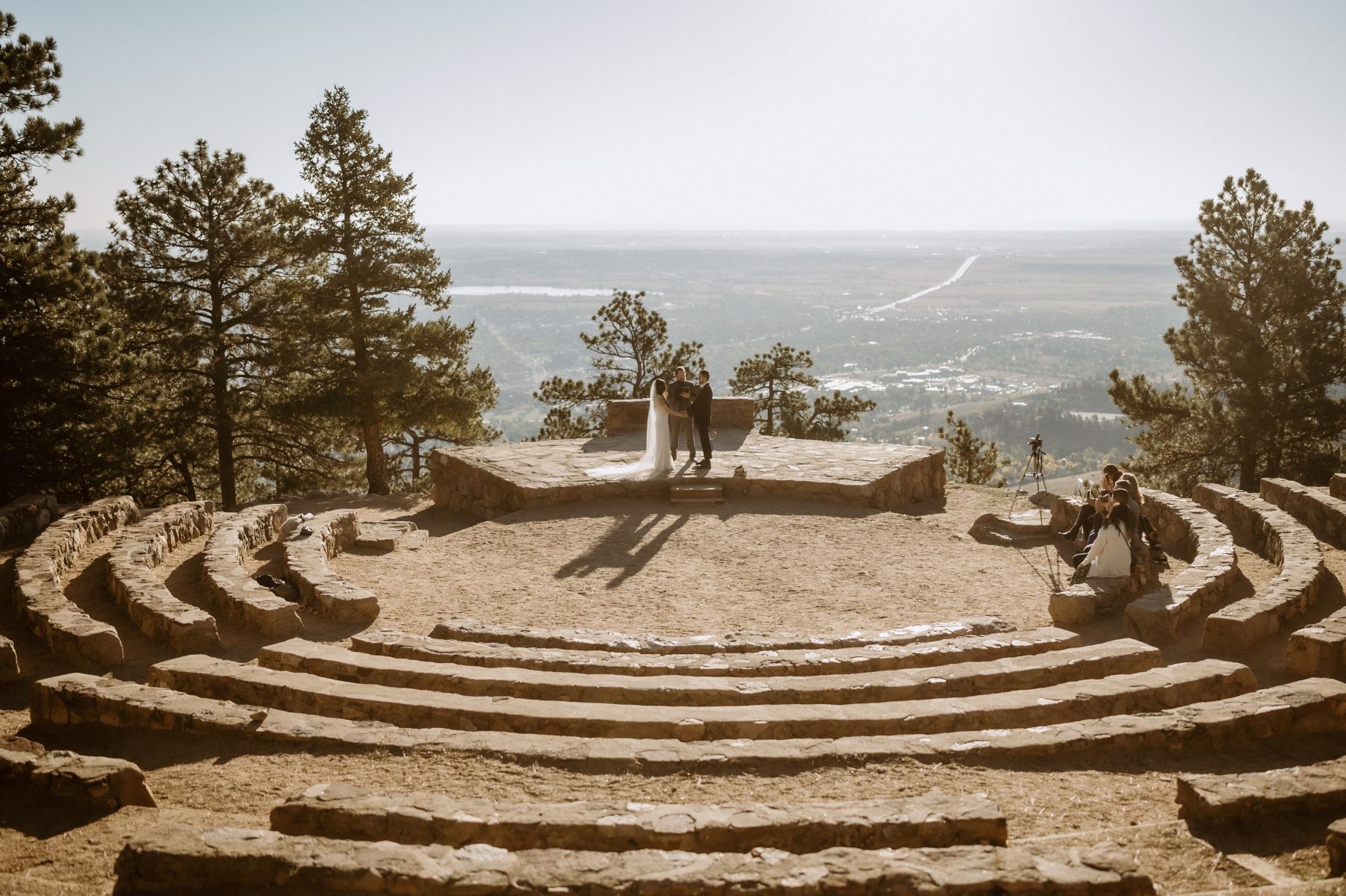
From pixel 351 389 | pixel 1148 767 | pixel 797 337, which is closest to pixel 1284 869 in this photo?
pixel 1148 767

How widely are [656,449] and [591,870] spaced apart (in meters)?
12.9

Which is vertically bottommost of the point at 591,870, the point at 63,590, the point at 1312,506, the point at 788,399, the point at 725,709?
the point at 63,590

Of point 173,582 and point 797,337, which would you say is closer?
point 173,582

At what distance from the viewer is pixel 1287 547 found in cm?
1225

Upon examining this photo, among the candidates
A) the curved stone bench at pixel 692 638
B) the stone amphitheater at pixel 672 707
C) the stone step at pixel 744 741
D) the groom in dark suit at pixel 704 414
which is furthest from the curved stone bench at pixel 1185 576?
the groom in dark suit at pixel 704 414

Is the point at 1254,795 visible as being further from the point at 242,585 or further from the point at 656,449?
the point at 656,449

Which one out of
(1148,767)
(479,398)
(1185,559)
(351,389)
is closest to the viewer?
(1148,767)

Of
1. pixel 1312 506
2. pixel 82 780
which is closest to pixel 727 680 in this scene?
pixel 82 780

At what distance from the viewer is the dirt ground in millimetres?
5867

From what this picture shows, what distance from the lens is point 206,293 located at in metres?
25.5

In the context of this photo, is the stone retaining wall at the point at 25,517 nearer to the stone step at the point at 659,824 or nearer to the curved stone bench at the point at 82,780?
the curved stone bench at the point at 82,780

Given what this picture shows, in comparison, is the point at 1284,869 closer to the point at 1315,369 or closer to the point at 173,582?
the point at 173,582

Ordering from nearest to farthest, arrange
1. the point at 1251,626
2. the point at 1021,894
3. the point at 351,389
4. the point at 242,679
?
the point at 1021,894 < the point at 242,679 < the point at 1251,626 < the point at 351,389

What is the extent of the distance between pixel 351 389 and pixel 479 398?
369 cm
